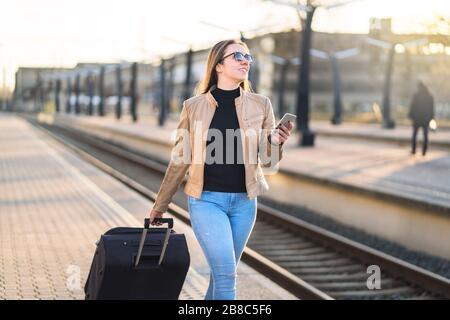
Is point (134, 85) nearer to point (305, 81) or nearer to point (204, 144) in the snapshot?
point (305, 81)

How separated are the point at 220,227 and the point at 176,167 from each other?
45 centimetres

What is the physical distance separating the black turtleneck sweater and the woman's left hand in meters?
0.21

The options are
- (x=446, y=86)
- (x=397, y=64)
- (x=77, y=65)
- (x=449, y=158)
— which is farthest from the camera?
(x=77, y=65)

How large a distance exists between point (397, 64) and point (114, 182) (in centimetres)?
9311

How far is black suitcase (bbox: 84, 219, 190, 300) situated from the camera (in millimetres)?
5504

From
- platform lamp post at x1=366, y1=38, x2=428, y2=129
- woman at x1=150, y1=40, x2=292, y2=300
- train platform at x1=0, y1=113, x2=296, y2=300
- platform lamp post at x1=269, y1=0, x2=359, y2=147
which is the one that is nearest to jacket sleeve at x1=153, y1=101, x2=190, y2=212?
woman at x1=150, y1=40, x2=292, y2=300

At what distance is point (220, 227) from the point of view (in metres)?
5.66

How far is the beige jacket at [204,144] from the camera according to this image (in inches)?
225

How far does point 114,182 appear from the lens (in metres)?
21.5

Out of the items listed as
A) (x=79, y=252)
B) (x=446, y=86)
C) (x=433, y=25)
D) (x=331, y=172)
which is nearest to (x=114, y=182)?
(x=331, y=172)

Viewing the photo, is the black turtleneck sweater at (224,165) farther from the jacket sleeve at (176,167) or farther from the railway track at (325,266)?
the railway track at (325,266)

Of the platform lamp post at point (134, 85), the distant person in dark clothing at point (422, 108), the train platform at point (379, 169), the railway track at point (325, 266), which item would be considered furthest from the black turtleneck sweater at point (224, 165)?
the platform lamp post at point (134, 85)
